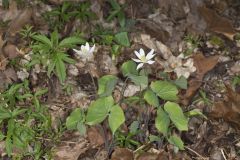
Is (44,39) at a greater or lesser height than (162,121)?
greater

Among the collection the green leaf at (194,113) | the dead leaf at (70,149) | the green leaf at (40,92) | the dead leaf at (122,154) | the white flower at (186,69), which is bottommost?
the dead leaf at (70,149)

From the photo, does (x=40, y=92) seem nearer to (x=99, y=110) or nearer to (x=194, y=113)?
(x=99, y=110)

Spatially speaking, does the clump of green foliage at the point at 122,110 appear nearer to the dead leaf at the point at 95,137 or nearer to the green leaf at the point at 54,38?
the dead leaf at the point at 95,137

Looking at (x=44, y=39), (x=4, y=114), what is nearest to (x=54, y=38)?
(x=44, y=39)

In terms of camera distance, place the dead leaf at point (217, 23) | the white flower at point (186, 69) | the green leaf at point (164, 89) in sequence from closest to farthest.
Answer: the green leaf at point (164, 89)
the white flower at point (186, 69)
the dead leaf at point (217, 23)

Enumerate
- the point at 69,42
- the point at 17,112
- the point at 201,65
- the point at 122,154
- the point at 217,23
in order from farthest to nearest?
the point at 217,23, the point at 201,65, the point at 69,42, the point at 17,112, the point at 122,154

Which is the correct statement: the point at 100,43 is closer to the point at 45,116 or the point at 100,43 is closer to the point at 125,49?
the point at 125,49

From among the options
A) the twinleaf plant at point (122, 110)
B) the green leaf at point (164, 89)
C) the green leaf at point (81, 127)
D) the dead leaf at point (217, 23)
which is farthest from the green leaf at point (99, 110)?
the dead leaf at point (217, 23)

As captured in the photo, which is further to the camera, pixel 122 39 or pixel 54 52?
pixel 122 39
